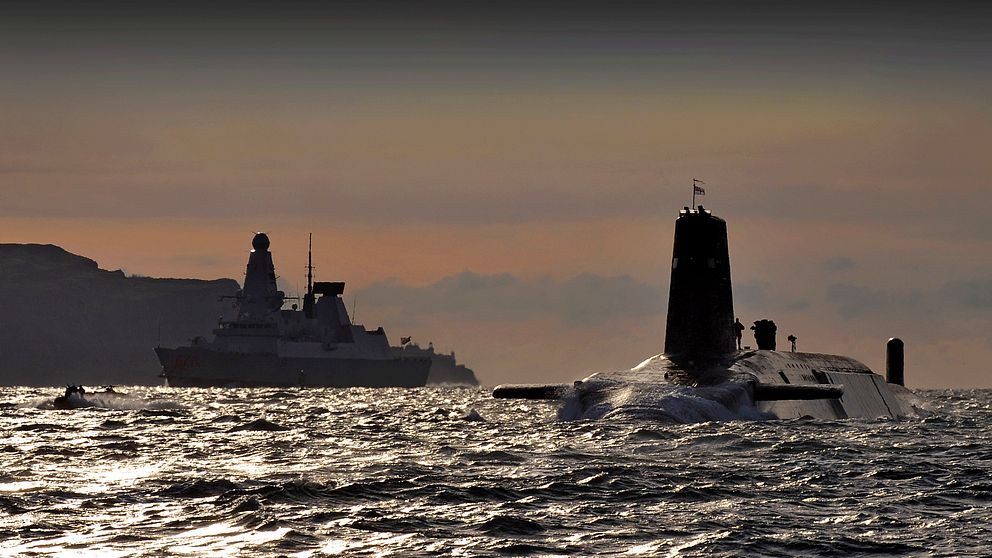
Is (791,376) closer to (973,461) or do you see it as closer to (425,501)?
(973,461)

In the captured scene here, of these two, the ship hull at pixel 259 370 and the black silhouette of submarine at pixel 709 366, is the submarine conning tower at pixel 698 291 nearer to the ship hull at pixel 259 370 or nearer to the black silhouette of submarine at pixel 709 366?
the black silhouette of submarine at pixel 709 366

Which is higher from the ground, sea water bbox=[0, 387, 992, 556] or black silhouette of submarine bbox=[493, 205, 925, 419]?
black silhouette of submarine bbox=[493, 205, 925, 419]

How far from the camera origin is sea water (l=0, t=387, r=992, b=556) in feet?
48.6

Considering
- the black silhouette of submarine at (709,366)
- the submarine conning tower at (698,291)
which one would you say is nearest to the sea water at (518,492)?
the black silhouette of submarine at (709,366)

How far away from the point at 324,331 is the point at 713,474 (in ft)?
398

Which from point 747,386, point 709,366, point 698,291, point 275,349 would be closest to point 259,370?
point 275,349

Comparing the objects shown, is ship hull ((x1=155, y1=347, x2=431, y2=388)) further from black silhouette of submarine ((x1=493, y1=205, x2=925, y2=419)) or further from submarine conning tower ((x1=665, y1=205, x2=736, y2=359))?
submarine conning tower ((x1=665, y1=205, x2=736, y2=359))

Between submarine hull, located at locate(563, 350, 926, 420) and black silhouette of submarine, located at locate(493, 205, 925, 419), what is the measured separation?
3 centimetres

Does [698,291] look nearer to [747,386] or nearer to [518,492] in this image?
[747,386]

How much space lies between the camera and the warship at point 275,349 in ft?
444

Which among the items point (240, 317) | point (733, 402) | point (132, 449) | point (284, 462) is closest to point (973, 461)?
point (733, 402)

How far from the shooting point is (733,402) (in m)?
32.8

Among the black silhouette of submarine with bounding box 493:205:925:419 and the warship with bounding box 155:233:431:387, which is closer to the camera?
the black silhouette of submarine with bounding box 493:205:925:419

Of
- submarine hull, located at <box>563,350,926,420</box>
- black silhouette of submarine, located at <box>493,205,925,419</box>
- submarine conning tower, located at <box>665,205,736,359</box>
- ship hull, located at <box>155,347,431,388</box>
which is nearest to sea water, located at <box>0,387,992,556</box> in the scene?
submarine hull, located at <box>563,350,926,420</box>
